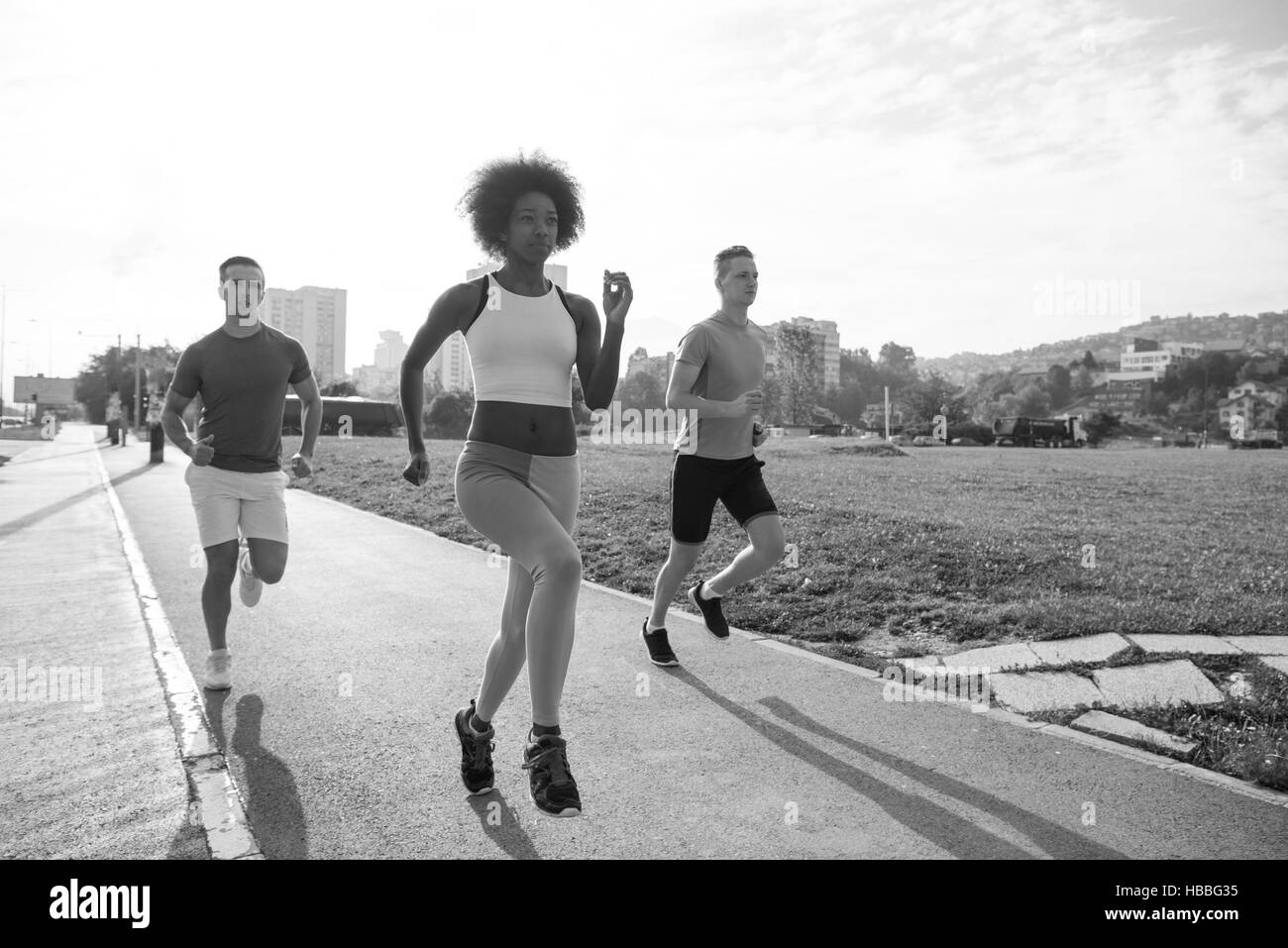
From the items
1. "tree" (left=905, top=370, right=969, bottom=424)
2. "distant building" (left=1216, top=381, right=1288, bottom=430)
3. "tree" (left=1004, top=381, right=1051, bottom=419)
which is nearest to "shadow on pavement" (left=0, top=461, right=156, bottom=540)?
"tree" (left=905, top=370, right=969, bottom=424)

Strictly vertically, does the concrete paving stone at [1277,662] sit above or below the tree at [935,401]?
below

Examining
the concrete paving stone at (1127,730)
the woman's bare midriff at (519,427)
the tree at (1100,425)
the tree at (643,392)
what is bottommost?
the concrete paving stone at (1127,730)

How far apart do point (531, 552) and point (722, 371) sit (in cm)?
240

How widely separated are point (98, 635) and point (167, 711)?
2.03 metres

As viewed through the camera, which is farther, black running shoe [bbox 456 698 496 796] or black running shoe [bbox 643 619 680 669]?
black running shoe [bbox 643 619 680 669]

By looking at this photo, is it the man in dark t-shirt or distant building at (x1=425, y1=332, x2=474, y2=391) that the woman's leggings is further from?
the man in dark t-shirt

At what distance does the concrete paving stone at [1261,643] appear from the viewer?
16.5ft

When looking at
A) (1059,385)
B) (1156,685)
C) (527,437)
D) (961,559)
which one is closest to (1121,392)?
(1059,385)

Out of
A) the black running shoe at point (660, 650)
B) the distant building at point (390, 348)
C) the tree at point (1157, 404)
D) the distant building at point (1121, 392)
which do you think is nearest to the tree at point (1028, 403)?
the distant building at point (1121, 392)

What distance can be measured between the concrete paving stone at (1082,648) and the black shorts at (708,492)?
1657 millimetres

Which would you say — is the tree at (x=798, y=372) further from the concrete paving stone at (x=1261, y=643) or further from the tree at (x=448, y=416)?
the concrete paving stone at (x=1261, y=643)

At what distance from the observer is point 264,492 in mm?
4820

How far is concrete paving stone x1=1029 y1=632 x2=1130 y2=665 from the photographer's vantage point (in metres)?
5.00

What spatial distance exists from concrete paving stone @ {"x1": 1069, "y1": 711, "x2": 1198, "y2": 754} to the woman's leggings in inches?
96.4
